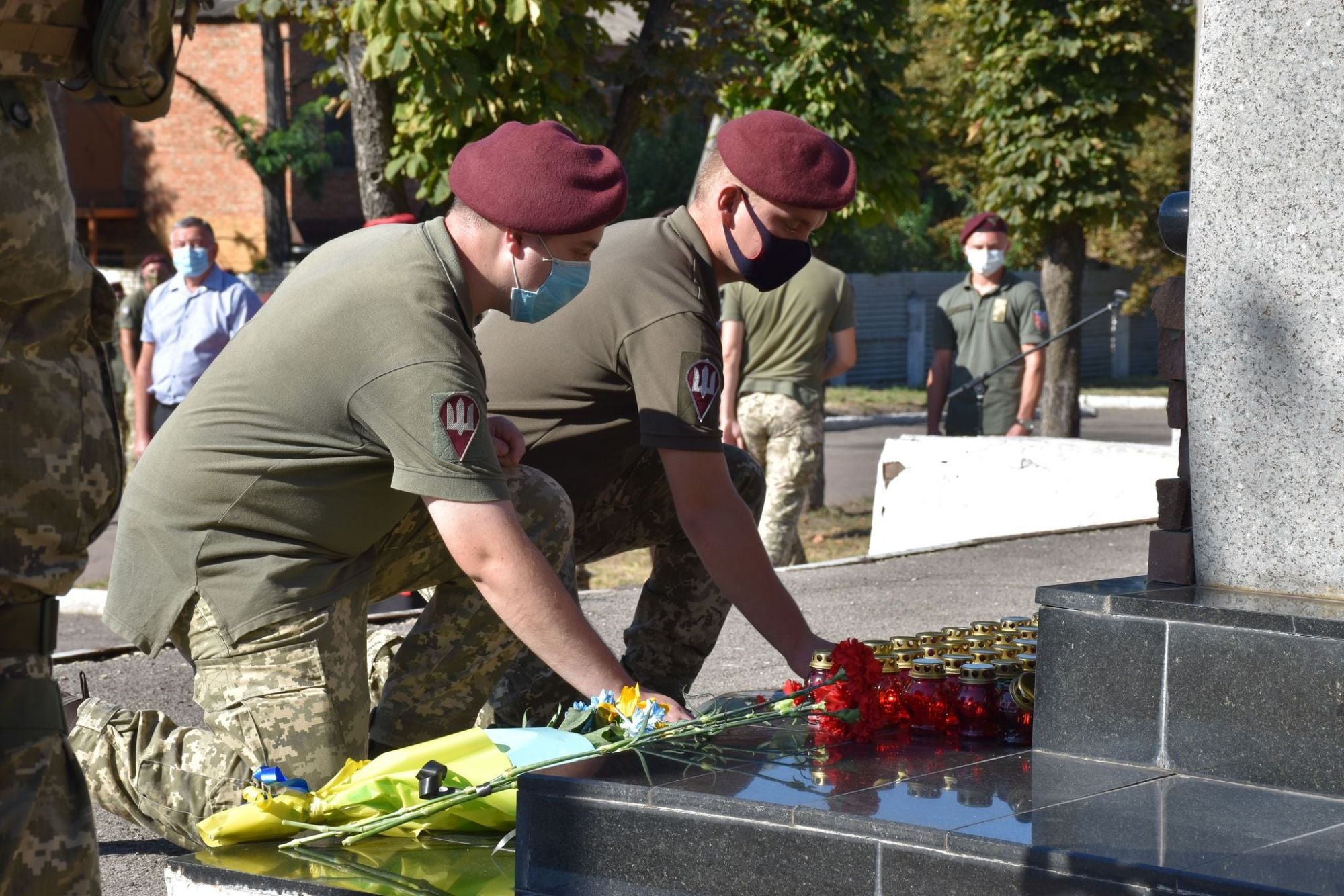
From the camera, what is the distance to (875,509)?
10570 mm

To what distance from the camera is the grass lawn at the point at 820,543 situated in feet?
33.9

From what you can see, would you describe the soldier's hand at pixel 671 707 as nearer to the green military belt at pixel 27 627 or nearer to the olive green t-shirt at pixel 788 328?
the green military belt at pixel 27 627

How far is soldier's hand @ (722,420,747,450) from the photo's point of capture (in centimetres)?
922

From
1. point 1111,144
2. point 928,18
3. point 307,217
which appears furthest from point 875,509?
point 307,217

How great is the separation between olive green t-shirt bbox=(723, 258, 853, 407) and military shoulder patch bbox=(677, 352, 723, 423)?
5.04 metres

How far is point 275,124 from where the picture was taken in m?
33.4

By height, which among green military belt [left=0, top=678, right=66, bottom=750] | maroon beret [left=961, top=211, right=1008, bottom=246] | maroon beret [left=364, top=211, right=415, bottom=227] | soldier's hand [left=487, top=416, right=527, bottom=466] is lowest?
green military belt [left=0, top=678, right=66, bottom=750]

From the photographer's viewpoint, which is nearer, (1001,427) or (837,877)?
(837,877)

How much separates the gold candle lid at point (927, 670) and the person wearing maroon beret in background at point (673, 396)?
47 cm

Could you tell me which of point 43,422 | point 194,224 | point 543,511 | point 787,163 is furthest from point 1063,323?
point 43,422

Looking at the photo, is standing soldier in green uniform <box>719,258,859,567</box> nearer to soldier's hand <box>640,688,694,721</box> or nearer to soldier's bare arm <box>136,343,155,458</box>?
soldier's bare arm <box>136,343,155,458</box>

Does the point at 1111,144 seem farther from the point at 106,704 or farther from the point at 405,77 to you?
the point at 106,704

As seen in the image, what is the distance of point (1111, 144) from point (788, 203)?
12.0 metres

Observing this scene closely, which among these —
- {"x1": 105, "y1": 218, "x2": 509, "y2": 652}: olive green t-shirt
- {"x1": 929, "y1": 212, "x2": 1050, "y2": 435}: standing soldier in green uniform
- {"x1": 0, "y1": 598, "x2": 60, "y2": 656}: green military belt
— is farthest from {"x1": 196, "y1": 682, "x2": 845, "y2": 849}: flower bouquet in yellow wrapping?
{"x1": 929, "y1": 212, "x2": 1050, "y2": 435}: standing soldier in green uniform
